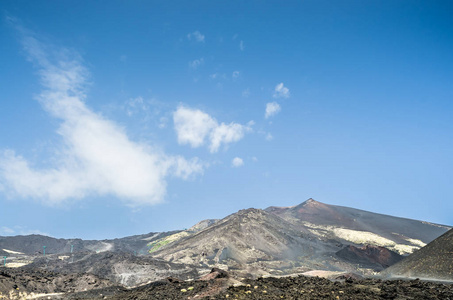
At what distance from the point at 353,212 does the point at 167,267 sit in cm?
9218

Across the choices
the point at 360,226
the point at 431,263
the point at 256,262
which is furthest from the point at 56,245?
the point at 431,263

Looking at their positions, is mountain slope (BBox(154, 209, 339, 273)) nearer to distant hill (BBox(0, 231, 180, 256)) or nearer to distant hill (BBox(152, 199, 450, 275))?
distant hill (BBox(152, 199, 450, 275))

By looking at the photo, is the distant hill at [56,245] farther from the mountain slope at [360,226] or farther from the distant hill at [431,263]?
the distant hill at [431,263]

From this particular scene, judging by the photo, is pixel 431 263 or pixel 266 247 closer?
pixel 431 263

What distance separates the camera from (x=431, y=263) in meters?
33.2

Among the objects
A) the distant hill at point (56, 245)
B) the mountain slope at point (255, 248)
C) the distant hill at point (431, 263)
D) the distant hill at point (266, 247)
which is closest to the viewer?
the distant hill at point (431, 263)

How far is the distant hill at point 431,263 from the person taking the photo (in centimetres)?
3077

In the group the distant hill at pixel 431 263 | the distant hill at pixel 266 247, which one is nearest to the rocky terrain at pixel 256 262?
the distant hill at pixel 431 263

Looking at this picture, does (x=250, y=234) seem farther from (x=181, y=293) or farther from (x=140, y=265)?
(x=181, y=293)

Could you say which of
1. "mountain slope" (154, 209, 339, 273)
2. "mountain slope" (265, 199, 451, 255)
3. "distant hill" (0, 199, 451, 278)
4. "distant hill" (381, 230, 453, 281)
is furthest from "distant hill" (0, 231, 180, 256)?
"distant hill" (381, 230, 453, 281)

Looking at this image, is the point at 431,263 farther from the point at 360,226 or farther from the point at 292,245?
the point at 360,226

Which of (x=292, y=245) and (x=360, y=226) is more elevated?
(x=360, y=226)

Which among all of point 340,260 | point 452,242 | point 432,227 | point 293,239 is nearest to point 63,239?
point 293,239

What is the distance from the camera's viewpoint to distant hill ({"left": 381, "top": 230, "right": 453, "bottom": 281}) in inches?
1211
